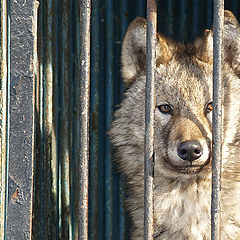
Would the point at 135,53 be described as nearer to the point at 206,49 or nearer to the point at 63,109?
the point at 206,49

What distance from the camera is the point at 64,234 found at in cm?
354

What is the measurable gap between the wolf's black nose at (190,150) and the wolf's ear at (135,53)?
0.90 meters

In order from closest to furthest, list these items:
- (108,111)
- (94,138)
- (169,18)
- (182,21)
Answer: (94,138)
(108,111)
(169,18)
(182,21)

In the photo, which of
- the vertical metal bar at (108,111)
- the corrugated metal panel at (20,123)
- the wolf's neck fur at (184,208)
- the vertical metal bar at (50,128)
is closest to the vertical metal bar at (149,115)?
the corrugated metal panel at (20,123)

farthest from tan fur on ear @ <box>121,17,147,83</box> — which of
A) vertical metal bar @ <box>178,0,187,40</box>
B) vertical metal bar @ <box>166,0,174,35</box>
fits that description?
vertical metal bar @ <box>178,0,187,40</box>

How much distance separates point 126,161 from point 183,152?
2.58ft

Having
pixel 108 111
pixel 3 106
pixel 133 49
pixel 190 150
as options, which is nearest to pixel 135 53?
pixel 133 49

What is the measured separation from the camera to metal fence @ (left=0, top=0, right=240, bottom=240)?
234 cm

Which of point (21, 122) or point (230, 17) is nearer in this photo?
point (21, 122)

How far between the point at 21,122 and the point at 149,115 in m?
0.65

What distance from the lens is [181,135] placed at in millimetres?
2842

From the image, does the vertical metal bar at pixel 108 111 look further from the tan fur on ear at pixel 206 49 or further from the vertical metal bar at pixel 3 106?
the vertical metal bar at pixel 3 106

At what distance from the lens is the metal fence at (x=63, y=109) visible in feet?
7.68

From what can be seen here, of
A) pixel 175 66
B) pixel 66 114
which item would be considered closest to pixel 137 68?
pixel 175 66
